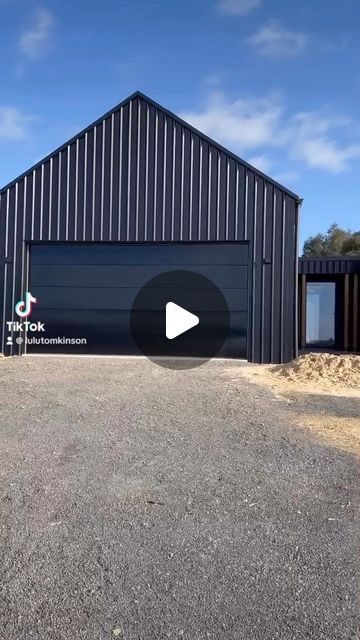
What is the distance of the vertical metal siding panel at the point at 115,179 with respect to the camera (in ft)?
39.2

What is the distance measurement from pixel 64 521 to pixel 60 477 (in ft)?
2.71

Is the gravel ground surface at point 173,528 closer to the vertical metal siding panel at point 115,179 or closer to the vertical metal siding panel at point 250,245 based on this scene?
the vertical metal siding panel at point 250,245

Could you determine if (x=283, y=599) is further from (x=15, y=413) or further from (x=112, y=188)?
(x=112, y=188)

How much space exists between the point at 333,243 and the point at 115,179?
26.4 metres

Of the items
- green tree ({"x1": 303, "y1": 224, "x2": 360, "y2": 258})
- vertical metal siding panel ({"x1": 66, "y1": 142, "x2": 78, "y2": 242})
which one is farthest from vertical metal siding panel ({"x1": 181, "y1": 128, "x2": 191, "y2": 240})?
green tree ({"x1": 303, "y1": 224, "x2": 360, "y2": 258})

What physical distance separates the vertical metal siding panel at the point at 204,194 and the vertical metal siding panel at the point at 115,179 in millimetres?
1979

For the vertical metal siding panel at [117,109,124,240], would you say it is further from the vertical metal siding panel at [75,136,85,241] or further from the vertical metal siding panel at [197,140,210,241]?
the vertical metal siding panel at [197,140,210,241]

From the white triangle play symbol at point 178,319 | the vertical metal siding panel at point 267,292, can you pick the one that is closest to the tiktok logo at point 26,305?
the white triangle play symbol at point 178,319

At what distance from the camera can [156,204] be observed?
1189cm

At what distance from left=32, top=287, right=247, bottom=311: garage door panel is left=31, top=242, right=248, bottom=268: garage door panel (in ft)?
2.12

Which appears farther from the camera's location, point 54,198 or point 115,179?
point 54,198

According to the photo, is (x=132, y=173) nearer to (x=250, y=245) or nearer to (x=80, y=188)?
(x=80, y=188)

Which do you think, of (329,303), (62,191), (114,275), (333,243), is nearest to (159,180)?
(62,191)

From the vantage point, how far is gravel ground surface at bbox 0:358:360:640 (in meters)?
2.45
